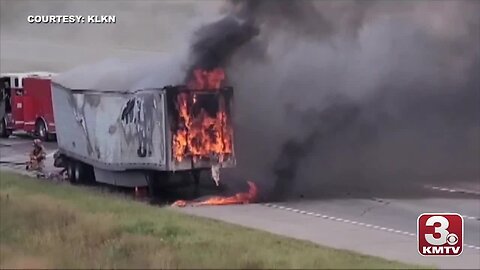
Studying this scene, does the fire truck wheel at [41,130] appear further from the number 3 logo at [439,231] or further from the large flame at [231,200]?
the number 3 logo at [439,231]

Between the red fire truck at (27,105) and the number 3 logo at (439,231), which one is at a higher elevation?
the red fire truck at (27,105)

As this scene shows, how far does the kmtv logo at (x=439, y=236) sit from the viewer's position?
40.0ft

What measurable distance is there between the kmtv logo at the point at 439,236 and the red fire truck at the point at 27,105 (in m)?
23.5

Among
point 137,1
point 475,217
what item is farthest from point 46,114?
point 475,217

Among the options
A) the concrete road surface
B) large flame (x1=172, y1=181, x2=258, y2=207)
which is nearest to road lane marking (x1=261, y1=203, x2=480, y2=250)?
the concrete road surface

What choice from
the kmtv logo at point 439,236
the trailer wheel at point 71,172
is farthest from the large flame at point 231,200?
the kmtv logo at point 439,236

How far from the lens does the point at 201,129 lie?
20578 millimetres

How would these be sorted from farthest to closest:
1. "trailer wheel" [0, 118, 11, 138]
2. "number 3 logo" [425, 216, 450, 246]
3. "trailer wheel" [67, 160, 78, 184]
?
"trailer wheel" [0, 118, 11, 138], "trailer wheel" [67, 160, 78, 184], "number 3 logo" [425, 216, 450, 246]

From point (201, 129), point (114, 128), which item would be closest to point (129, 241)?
point (201, 129)

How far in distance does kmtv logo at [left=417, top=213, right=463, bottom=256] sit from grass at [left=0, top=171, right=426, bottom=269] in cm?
47

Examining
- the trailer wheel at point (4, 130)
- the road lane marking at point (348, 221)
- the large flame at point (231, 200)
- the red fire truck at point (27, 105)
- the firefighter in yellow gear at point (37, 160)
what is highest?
the red fire truck at point (27, 105)

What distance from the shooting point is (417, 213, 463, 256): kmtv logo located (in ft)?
40.0

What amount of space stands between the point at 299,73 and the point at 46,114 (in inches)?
539

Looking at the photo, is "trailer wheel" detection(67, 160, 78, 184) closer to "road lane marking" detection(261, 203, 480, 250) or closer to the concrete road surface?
the concrete road surface
